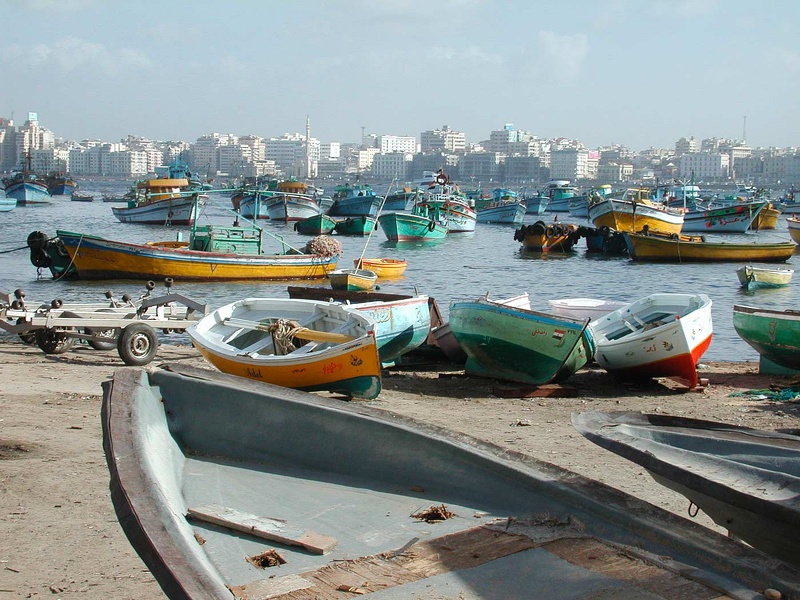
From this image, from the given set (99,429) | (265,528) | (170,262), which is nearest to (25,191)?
(170,262)

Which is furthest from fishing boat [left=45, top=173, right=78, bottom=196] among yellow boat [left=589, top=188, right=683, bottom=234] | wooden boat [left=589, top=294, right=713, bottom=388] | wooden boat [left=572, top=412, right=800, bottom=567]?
wooden boat [left=572, top=412, right=800, bottom=567]

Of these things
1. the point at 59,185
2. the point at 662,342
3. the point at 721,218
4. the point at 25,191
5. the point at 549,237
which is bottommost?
the point at 549,237

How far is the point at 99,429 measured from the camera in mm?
7969

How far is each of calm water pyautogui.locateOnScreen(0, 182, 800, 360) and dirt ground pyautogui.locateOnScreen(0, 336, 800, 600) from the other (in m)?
4.19

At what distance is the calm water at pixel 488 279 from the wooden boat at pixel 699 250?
16.1 inches

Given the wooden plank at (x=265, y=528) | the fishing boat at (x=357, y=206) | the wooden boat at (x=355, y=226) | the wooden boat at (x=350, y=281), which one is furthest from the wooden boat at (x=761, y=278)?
the fishing boat at (x=357, y=206)

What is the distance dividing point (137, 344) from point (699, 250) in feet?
91.5

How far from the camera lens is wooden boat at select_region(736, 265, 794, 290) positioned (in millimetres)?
26984

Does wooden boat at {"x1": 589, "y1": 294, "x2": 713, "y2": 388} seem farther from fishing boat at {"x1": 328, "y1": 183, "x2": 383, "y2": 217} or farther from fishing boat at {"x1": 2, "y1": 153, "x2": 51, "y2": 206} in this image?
fishing boat at {"x1": 2, "y1": 153, "x2": 51, "y2": 206}

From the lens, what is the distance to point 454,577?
402 cm

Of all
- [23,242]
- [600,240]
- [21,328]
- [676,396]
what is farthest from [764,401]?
[23,242]

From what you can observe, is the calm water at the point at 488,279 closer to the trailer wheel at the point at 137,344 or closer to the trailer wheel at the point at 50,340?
the trailer wheel at the point at 50,340

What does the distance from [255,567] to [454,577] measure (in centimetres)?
86

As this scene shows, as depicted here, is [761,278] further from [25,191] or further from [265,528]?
[25,191]
